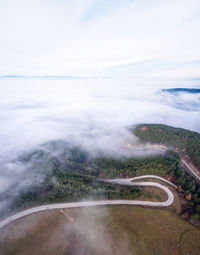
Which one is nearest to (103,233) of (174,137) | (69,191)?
(69,191)

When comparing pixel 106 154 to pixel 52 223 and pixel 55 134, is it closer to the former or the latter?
pixel 52 223

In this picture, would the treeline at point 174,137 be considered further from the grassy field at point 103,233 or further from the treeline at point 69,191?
the treeline at point 69,191

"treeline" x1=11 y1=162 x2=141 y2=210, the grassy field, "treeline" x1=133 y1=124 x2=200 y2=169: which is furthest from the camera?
"treeline" x1=133 y1=124 x2=200 y2=169

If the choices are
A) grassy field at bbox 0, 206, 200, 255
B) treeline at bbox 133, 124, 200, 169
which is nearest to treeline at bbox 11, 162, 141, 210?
grassy field at bbox 0, 206, 200, 255

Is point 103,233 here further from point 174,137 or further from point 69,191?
point 174,137

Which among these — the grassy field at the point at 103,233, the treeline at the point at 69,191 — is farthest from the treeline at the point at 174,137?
the treeline at the point at 69,191

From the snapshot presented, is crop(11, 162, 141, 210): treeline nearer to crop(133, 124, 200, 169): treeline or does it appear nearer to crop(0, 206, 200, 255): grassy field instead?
crop(0, 206, 200, 255): grassy field

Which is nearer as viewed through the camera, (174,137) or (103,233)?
(103,233)
